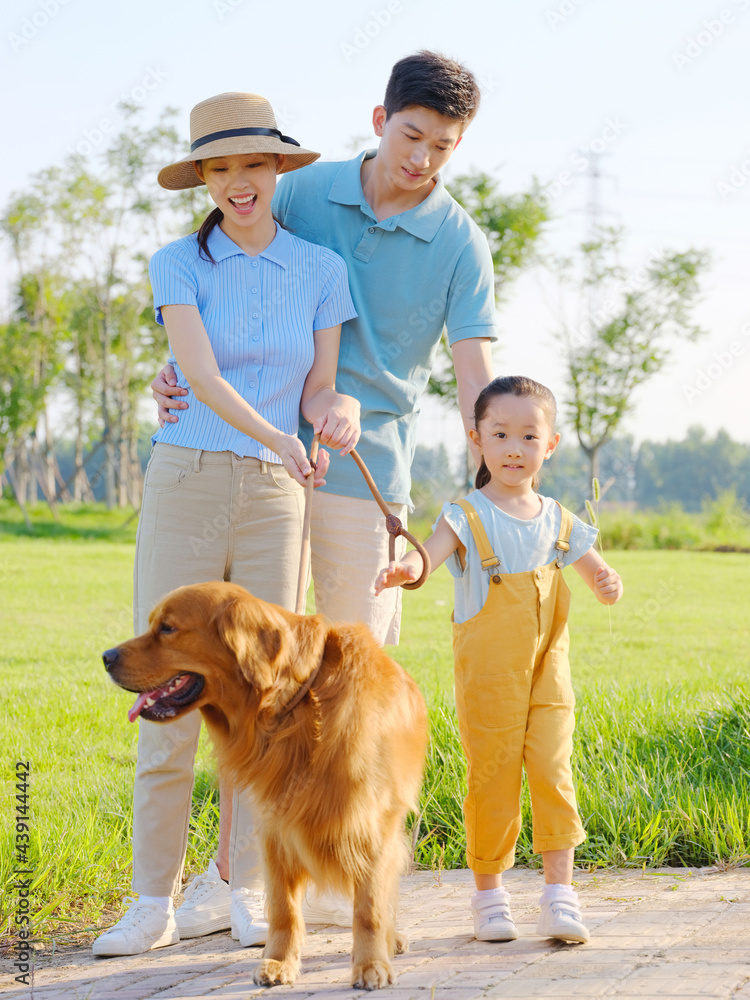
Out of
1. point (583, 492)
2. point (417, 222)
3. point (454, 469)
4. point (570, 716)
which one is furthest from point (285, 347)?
point (583, 492)

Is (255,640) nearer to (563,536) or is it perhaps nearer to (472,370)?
(563,536)

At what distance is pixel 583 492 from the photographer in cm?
2269

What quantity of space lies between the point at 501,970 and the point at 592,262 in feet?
65.4

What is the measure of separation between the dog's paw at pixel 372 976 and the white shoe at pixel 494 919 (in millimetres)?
403

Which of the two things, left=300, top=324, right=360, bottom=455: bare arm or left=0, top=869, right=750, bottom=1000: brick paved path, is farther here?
left=300, top=324, right=360, bottom=455: bare arm

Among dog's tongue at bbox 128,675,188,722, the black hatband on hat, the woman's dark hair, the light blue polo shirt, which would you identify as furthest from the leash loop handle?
the black hatband on hat

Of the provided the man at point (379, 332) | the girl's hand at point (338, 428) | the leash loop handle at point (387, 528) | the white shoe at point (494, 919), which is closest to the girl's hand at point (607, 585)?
the leash loop handle at point (387, 528)

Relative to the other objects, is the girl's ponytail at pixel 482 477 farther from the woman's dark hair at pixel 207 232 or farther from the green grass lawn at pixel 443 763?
the green grass lawn at pixel 443 763

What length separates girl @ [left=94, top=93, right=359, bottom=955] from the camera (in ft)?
9.52

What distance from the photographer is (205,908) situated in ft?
10.4

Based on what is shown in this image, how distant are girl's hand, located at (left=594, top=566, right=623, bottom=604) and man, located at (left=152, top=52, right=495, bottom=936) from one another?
0.69 meters

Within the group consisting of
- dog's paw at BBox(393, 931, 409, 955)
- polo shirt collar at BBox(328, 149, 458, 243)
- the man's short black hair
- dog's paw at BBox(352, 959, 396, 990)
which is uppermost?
the man's short black hair

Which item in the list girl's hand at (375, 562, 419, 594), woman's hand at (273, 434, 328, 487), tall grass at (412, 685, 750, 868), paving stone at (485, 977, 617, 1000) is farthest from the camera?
tall grass at (412, 685, 750, 868)

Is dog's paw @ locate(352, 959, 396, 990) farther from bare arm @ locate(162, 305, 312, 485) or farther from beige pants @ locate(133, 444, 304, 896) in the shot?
bare arm @ locate(162, 305, 312, 485)
